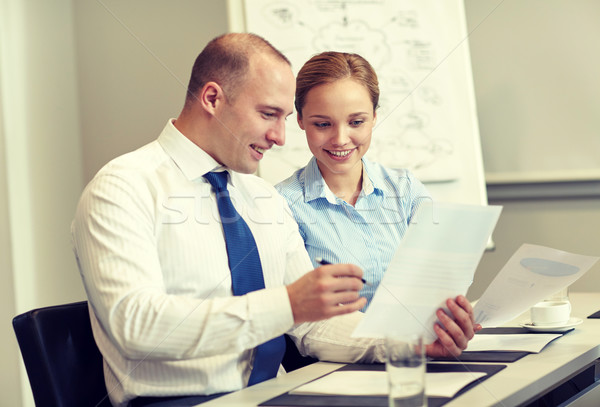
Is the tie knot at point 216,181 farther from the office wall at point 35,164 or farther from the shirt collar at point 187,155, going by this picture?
the office wall at point 35,164

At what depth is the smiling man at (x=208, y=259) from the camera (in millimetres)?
1085

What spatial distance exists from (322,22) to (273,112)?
1323 millimetres

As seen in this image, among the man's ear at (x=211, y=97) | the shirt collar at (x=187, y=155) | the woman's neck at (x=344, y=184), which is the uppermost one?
the man's ear at (x=211, y=97)

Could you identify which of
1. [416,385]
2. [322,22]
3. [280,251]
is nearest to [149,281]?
[280,251]

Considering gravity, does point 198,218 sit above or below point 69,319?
above

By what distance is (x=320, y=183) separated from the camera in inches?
71.1

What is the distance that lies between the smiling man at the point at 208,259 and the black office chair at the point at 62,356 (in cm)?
3

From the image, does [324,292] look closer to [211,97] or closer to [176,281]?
[176,281]

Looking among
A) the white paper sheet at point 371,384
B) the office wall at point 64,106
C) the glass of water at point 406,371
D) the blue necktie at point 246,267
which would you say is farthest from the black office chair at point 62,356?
the office wall at point 64,106

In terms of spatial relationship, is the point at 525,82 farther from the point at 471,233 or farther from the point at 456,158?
the point at 471,233

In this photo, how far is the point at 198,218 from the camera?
4.33 ft

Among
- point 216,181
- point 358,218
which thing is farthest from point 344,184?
point 216,181

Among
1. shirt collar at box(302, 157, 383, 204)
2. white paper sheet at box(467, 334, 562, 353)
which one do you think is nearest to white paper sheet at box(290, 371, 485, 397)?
white paper sheet at box(467, 334, 562, 353)

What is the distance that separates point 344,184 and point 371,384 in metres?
0.86
